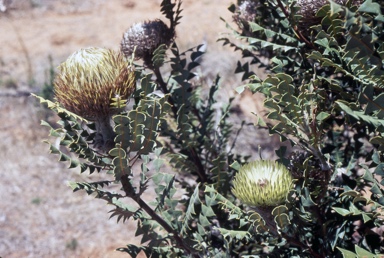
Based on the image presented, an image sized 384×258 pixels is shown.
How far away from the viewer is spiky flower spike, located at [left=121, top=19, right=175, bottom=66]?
2.12 metres

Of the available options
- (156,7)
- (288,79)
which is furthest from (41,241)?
(156,7)

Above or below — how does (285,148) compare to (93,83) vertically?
below

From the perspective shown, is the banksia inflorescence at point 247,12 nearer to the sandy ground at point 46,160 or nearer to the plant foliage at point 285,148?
the plant foliage at point 285,148

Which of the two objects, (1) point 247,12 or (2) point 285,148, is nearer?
(2) point 285,148

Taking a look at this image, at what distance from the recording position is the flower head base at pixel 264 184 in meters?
1.57

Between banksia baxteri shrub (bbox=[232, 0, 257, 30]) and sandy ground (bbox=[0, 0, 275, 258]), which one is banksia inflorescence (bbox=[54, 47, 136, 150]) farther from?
sandy ground (bbox=[0, 0, 275, 258])

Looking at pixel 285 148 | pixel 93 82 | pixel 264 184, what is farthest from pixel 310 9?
pixel 93 82

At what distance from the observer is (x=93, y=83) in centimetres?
155

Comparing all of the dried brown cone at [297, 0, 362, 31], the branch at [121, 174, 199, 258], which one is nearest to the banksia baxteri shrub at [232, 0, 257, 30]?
the dried brown cone at [297, 0, 362, 31]

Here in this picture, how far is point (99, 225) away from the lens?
5.03 m

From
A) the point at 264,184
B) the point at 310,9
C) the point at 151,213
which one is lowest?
the point at 264,184

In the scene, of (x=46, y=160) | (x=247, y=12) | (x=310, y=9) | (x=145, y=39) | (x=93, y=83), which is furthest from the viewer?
(x=46, y=160)

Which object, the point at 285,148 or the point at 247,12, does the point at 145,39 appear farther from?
the point at 285,148

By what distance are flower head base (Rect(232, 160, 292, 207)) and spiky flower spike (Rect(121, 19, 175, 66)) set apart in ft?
2.42
